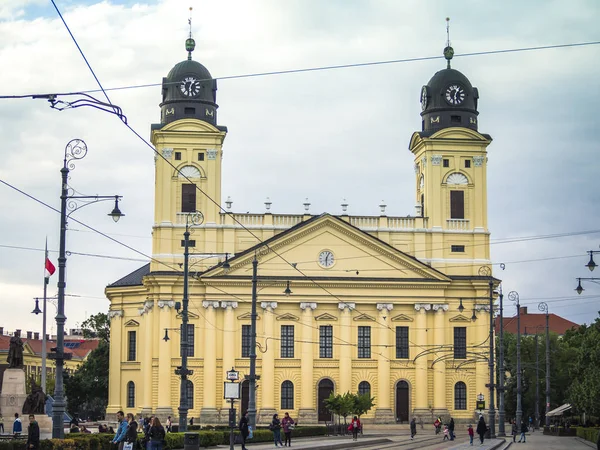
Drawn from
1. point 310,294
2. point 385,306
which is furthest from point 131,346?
point 385,306

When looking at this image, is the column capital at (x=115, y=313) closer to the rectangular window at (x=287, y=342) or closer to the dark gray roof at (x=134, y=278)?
the dark gray roof at (x=134, y=278)

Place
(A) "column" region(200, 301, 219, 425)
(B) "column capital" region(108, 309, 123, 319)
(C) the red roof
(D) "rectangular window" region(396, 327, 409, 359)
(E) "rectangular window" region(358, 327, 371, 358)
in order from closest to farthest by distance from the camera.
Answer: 1. (A) "column" region(200, 301, 219, 425)
2. (E) "rectangular window" region(358, 327, 371, 358)
3. (D) "rectangular window" region(396, 327, 409, 359)
4. (B) "column capital" region(108, 309, 123, 319)
5. (C) the red roof

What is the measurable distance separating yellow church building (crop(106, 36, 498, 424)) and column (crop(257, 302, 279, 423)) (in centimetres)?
7

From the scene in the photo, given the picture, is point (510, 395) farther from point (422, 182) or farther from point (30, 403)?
point (30, 403)

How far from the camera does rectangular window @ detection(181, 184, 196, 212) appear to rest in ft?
266

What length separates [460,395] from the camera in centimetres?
8238

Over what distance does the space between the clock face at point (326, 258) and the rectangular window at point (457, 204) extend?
9065 millimetres

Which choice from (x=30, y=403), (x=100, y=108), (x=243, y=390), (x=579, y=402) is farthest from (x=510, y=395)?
(x=100, y=108)

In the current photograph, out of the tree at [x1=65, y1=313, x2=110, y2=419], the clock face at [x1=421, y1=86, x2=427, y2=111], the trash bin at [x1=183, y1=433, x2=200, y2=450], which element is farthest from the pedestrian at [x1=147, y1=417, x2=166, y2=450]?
the tree at [x1=65, y1=313, x2=110, y2=419]

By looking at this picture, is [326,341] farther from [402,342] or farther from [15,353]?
[15,353]

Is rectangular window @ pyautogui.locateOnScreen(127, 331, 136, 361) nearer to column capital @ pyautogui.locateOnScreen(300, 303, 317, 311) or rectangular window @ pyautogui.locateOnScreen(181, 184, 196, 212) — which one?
rectangular window @ pyautogui.locateOnScreen(181, 184, 196, 212)

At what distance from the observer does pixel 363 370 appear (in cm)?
8169

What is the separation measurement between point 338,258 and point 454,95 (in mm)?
14008

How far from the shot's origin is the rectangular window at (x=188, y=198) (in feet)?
266
